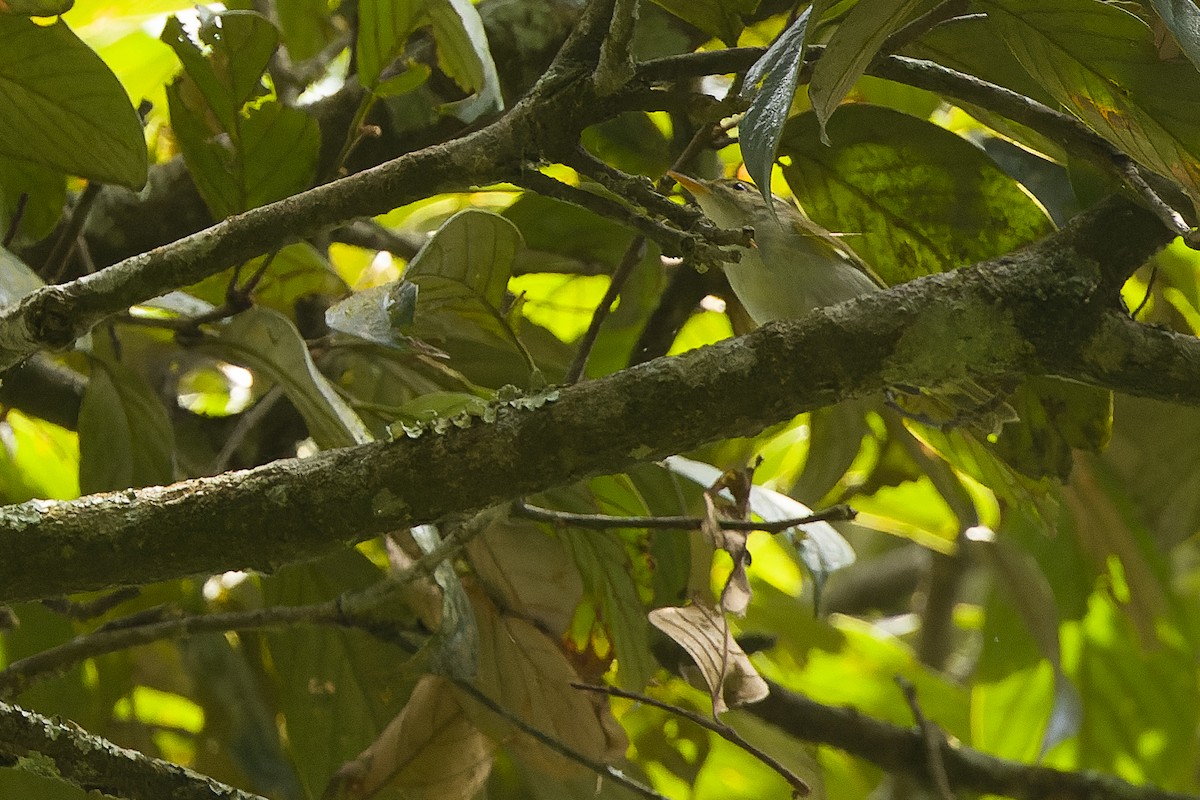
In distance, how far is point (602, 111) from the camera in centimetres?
66

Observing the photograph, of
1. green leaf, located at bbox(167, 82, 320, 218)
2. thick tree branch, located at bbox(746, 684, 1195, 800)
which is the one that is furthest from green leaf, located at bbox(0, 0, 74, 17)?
thick tree branch, located at bbox(746, 684, 1195, 800)

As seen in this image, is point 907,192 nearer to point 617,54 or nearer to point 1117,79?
point 1117,79

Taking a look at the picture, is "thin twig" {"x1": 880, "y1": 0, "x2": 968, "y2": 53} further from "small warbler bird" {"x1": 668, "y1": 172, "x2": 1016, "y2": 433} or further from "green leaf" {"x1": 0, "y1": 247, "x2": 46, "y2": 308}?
"green leaf" {"x1": 0, "y1": 247, "x2": 46, "y2": 308}

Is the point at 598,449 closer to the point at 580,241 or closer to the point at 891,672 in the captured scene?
the point at 580,241

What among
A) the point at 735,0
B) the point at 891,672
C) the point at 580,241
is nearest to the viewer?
the point at 735,0

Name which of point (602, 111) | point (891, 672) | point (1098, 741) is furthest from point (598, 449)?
point (1098, 741)

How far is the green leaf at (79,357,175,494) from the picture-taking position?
3.26 ft

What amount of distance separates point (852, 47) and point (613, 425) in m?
0.24

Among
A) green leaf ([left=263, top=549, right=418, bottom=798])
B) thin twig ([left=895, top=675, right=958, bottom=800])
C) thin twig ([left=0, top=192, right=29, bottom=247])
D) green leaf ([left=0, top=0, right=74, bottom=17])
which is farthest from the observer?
thin twig ([left=895, top=675, right=958, bottom=800])

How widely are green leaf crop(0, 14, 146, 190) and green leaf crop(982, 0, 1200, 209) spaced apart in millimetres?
608

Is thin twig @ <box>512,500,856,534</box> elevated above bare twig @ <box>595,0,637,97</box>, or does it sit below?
below

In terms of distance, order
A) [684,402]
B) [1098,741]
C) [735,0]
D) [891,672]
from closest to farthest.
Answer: [684,402], [735,0], [891,672], [1098,741]

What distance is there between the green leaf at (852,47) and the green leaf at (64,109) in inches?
20.0

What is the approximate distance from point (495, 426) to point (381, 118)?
651 millimetres
